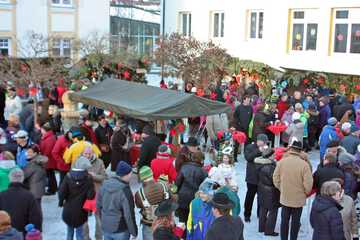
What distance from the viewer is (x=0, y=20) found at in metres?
26.6

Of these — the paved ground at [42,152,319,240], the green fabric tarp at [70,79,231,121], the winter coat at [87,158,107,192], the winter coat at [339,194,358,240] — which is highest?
the green fabric tarp at [70,79,231,121]

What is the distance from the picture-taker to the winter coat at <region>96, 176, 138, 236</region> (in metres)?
6.30

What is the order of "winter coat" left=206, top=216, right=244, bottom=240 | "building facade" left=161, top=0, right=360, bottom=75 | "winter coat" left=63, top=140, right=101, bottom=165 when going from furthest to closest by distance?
"building facade" left=161, top=0, right=360, bottom=75, "winter coat" left=63, top=140, right=101, bottom=165, "winter coat" left=206, top=216, right=244, bottom=240

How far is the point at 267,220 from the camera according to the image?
822cm

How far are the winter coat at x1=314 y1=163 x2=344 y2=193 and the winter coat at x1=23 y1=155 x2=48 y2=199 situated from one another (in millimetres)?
4178

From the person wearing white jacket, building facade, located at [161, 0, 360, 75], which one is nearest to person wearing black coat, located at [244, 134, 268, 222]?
the person wearing white jacket

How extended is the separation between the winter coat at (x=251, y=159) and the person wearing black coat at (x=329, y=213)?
1846 millimetres

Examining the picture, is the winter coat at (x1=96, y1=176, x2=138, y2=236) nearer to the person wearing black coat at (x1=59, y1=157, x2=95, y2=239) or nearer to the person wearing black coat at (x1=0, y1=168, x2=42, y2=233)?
the person wearing black coat at (x1=59, y1=157, x2=95, y2=239)

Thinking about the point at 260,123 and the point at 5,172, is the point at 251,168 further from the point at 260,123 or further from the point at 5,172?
the point at 260,123

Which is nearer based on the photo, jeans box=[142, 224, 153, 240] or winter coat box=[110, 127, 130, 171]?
jeans box=[142, 224, 153, 240]

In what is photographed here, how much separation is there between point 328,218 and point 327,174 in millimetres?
1234

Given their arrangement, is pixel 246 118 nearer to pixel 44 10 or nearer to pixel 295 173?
pixel 295 173

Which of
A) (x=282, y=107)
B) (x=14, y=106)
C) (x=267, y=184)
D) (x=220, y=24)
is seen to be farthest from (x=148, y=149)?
(x=220, y=24)

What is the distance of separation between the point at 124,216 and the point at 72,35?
23764 millimetres
